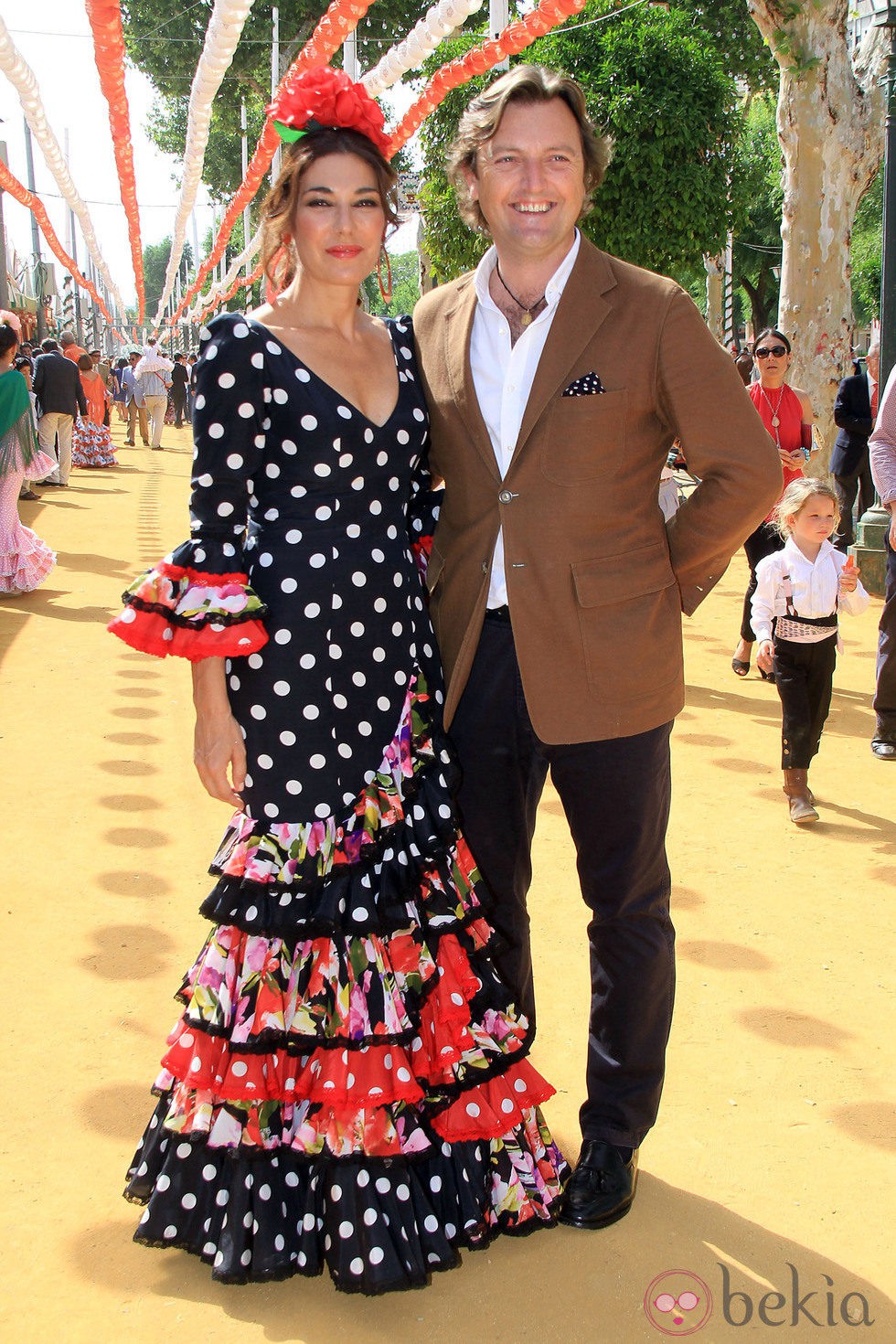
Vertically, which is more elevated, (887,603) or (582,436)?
(582,436)

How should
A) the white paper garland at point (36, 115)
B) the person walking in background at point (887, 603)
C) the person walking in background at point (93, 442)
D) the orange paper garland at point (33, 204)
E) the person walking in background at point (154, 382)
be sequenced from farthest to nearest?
1. the person walking in background at point (154, 382)
2. the person walking in background at point (93, 442)
3. the orange paper garland at point (33, 204)
4. the white paper garland at point (36, 115)
5. the person walking in background at point (887, 603)

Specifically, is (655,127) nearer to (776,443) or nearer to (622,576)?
(776,443)

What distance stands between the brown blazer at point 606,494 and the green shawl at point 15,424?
6.66 m

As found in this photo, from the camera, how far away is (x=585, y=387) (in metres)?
2.26

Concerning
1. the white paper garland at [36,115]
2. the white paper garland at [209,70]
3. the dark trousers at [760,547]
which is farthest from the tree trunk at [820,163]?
the white paper garland at [36,115]

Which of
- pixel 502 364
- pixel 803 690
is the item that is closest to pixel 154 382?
pixel 803 690

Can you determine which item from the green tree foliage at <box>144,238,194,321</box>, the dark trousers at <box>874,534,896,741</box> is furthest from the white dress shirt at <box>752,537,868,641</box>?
the green tree foliage at <box>144,238,194,321</box>

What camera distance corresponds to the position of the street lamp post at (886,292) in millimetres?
7410

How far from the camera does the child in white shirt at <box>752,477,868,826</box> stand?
185 inches

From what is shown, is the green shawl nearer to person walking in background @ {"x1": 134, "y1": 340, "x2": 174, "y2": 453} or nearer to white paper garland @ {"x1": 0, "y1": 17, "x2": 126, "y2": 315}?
white paper garland @ {"x1": 0, "y1": 17, "x2": 126, "y2": 315}

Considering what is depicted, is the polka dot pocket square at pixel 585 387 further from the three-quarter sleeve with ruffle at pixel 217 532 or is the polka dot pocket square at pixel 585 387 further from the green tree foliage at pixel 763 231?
the green tree foliage at pixel 763 231

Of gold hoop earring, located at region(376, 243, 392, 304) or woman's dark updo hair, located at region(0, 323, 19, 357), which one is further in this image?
woman's dark updo hair, located at region(0, 323, 19, 357)

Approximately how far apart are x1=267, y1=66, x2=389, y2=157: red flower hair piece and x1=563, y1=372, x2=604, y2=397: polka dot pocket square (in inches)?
22.6

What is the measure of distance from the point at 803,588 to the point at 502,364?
272 centimetres
